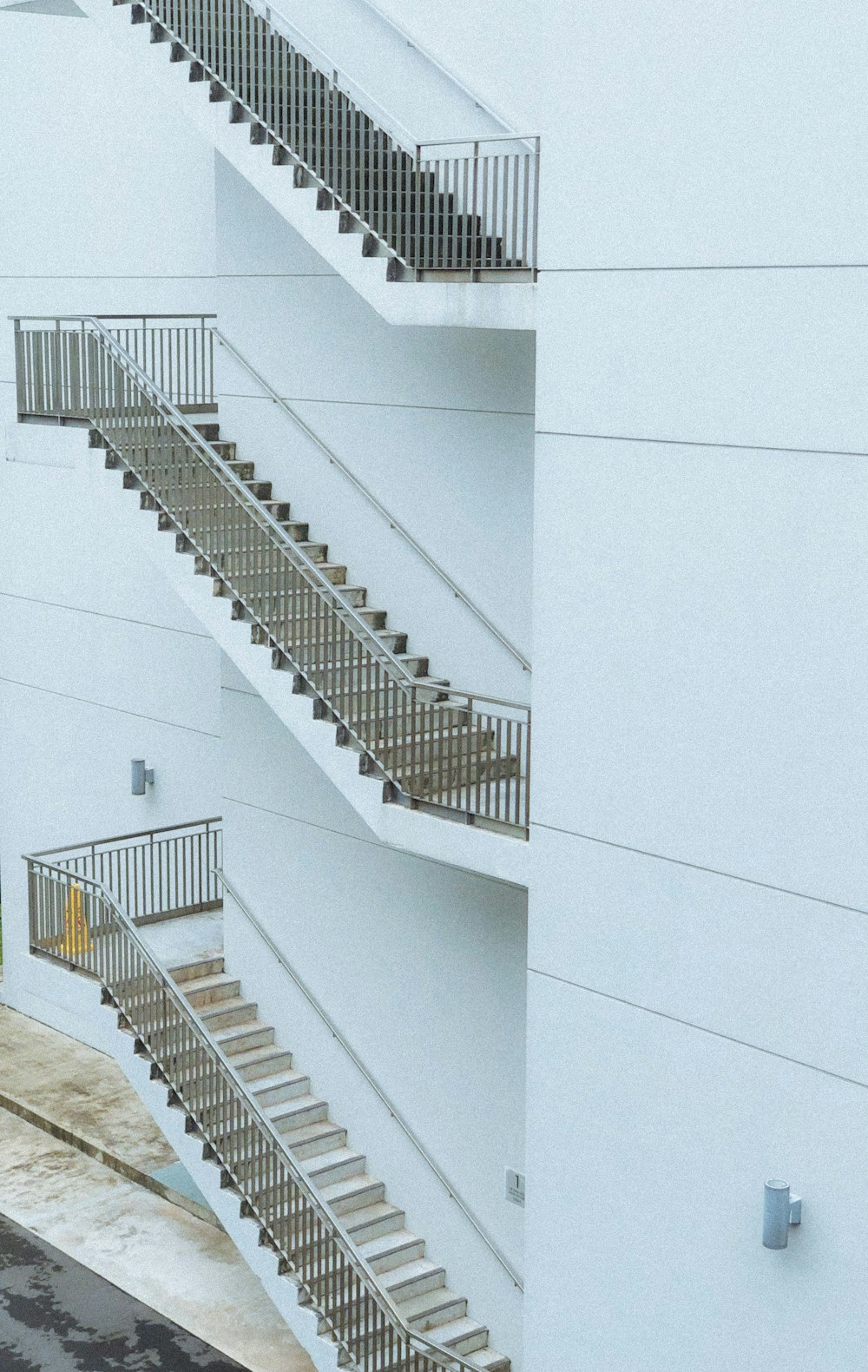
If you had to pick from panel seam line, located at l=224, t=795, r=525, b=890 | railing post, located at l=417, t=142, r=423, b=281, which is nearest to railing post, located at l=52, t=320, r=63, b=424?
panel seam line, located at l=224, t=795, r=525, b=890

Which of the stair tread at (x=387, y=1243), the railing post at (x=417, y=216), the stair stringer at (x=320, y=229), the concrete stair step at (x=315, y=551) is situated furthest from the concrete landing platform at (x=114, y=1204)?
the railing post at (x=417, y=216)

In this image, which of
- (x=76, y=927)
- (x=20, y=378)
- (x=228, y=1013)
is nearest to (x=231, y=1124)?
(x=228, y=1013)

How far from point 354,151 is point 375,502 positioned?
120 inches

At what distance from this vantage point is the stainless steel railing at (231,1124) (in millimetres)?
14070

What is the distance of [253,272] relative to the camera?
55.2ft

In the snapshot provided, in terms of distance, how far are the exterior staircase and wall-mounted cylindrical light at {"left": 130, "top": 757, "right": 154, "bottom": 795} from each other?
3919 millimetres

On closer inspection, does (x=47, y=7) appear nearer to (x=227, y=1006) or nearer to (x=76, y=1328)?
(x=227, y=1006)

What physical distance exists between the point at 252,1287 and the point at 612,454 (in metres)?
9.20

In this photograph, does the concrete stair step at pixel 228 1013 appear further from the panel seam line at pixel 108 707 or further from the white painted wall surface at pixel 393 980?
the panel seam line at pixel 108 707

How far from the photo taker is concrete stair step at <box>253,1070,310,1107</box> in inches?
656

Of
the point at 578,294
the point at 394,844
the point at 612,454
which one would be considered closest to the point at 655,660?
the point at 612,454

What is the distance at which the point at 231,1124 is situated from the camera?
1520cm

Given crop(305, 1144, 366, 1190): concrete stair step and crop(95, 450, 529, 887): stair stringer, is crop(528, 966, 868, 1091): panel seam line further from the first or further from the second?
crop(305, 1144, 366, 1190): concrete stair step

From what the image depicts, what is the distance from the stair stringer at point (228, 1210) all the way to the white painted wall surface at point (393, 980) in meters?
1.69
